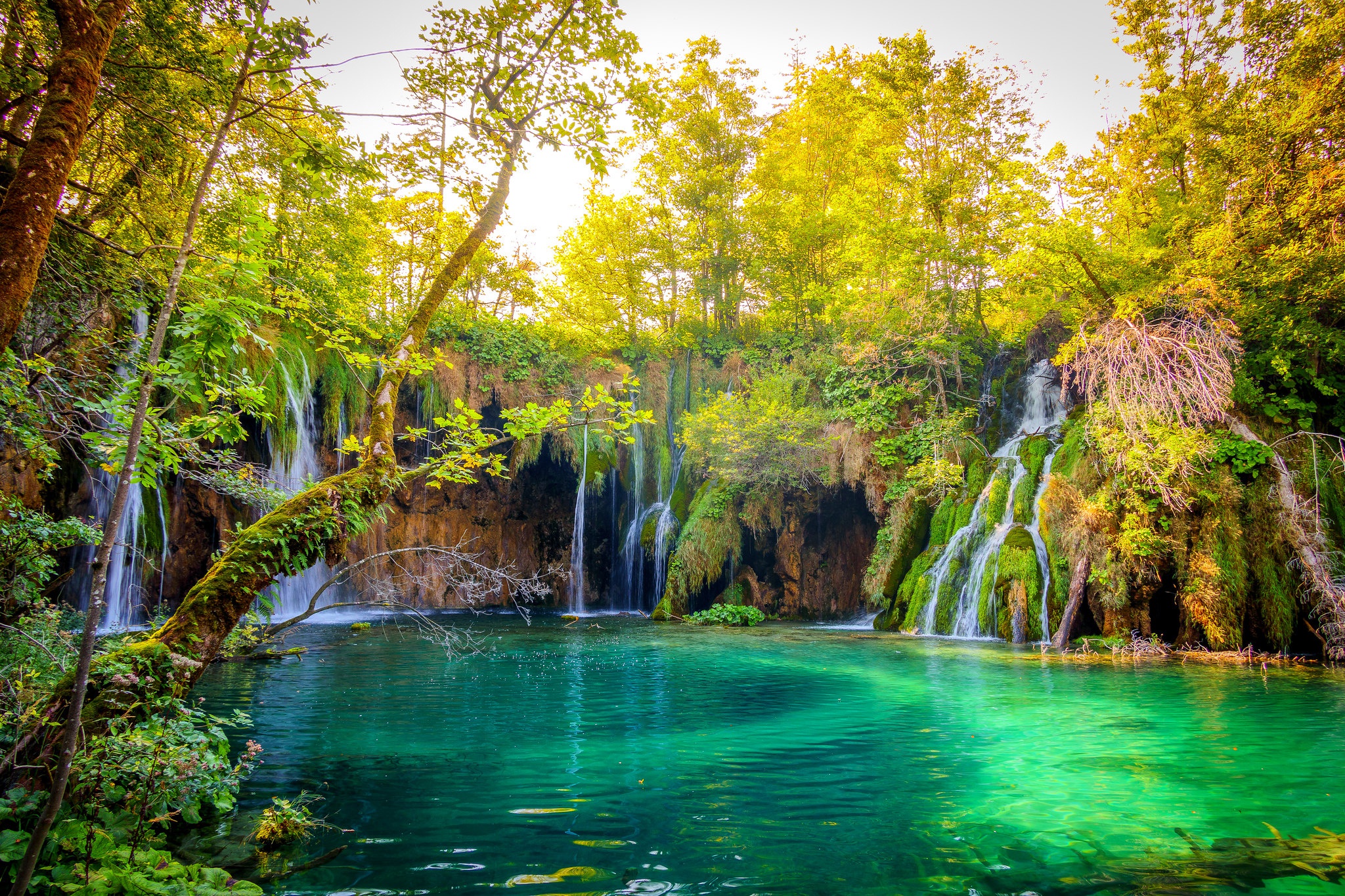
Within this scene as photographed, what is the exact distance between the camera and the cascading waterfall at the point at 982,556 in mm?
13227

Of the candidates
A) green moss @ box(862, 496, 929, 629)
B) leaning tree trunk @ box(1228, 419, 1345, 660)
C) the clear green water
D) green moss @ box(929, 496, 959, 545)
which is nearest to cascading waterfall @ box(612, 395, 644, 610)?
green moss @ box(862, 496, 929, 629)

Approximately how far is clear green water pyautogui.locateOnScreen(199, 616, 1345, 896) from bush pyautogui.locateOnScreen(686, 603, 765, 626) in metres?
7.95

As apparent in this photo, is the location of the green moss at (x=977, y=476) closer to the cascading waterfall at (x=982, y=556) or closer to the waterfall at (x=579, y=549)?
the cascading waterfall at (x=982, y=556)

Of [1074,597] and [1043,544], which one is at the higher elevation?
[1043,544]

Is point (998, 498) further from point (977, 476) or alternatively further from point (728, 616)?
point (728, 616)

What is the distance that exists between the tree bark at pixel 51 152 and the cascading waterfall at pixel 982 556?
47.0 feet

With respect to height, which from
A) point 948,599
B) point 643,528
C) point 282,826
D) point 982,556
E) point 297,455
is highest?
point 297,455

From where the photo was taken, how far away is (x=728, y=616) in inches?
684

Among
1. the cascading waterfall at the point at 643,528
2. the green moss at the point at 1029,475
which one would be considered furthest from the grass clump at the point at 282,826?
the cascading waterfall at the point at 643,528

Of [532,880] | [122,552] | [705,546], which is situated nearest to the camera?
[532,880]

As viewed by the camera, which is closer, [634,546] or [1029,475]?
[1029,475]

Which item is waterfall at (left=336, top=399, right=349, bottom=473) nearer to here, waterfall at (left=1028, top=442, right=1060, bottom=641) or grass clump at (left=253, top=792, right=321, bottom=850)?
grass clump at (left=253, top=792, right=321, bottom=850)

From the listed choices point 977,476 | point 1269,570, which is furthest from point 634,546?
point 1269,570

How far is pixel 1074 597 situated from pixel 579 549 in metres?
14.9
